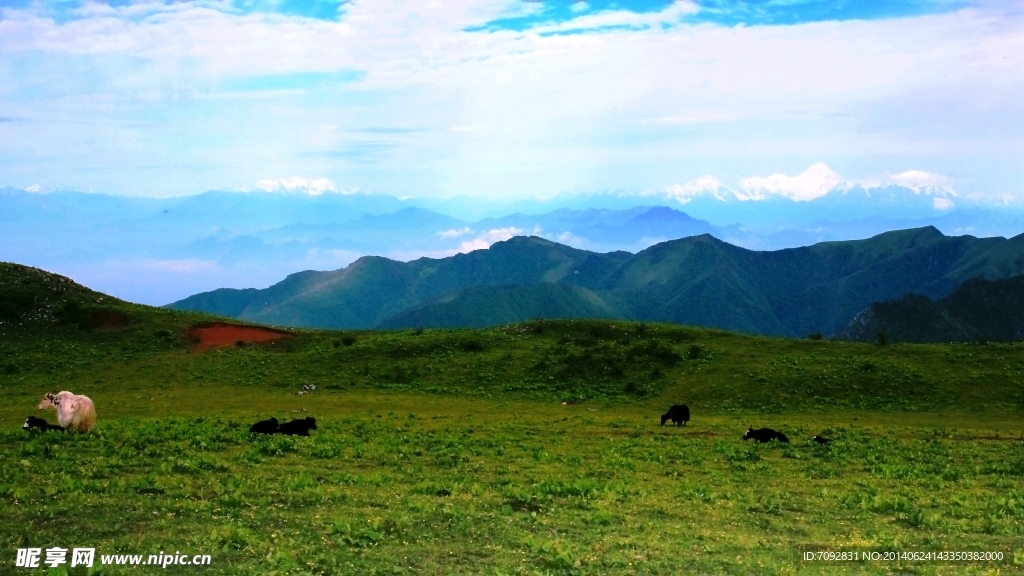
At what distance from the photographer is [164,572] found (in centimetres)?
1307

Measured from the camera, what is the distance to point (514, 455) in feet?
91.7

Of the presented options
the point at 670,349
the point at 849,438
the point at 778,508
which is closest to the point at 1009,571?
the point at 778,508

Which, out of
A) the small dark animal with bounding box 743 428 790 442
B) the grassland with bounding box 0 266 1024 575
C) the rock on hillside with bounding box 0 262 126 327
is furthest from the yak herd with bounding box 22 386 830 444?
the rock on hillside with bounding box 0 262 126 327

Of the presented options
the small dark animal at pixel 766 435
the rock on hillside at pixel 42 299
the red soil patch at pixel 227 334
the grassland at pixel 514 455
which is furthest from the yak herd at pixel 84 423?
the rock on hillside at pixel 42 299

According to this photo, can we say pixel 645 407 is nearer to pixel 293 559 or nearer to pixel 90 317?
pixel 293 559

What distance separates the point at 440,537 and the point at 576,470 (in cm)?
964

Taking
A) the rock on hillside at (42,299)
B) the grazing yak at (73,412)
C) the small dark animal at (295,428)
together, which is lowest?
the small dark animal at (295,428)

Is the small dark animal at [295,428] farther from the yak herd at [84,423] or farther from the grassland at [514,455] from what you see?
the grassland at [514,455]

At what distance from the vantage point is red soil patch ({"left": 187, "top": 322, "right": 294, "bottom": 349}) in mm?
62897

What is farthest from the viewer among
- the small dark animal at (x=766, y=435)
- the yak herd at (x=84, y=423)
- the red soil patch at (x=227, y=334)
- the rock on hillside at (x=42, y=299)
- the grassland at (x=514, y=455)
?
the rock on hillside at (x=42, y=299)

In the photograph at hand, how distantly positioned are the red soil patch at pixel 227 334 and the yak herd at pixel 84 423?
32.2 metres

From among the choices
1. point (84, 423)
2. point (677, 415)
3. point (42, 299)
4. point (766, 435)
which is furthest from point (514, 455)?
point (42, 299)

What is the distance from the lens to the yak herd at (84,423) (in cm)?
2736

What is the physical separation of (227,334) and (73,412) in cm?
3810
